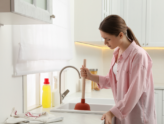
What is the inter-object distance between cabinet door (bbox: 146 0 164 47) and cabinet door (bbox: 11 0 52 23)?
91.0 inches

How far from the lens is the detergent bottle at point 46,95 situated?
1857 millimetres

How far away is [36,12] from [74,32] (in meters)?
1.64

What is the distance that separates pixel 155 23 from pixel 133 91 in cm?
206

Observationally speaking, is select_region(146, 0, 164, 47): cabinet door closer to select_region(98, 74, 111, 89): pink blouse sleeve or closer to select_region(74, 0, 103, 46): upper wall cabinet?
select_region(74, 0, 103, 46): upper wall cabinet

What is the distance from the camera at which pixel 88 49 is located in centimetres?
321

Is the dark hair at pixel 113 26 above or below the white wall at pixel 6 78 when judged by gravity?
above

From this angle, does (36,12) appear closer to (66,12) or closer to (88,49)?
(66,12)

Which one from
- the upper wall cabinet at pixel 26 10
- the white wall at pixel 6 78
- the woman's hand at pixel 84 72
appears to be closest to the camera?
the upper wall cabinet at pixel 26 10

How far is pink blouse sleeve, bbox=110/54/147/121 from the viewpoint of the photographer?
1.46 meters

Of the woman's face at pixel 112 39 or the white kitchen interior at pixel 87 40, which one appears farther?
the woman's face at pixel 112 39

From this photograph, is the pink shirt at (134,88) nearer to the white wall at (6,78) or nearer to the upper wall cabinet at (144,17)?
the white wall at (6,78)

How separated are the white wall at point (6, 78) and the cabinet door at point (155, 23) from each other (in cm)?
226

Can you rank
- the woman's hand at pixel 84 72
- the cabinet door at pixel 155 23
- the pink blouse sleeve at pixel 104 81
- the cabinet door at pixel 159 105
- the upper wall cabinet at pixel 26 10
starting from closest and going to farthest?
the upper wall cabinet at pixel 26 10
the woman's hand at pixel 84 72
the pink blouse sleeve at pixel 104 81
the cabinet door at pixel 159 105
the cabinet door at pixel 155 23

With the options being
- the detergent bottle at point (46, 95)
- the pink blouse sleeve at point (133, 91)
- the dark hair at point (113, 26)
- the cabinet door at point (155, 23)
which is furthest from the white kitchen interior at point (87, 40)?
the dark hair at point (113, 26)
